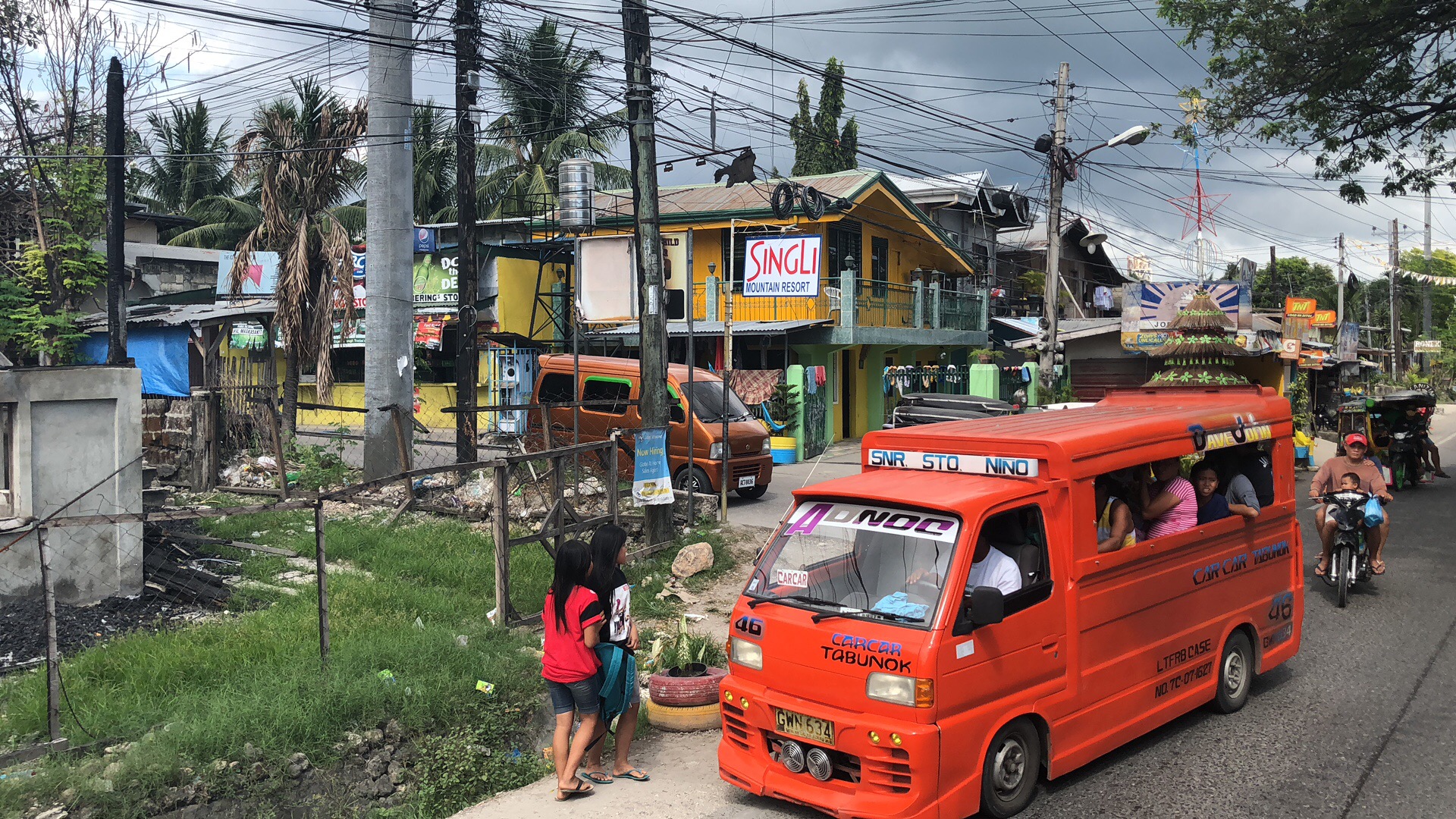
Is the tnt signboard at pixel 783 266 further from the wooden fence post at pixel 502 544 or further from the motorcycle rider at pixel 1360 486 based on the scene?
the wooden fence post at pixel 502 544

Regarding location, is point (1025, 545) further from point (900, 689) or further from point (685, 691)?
point (685, 691)

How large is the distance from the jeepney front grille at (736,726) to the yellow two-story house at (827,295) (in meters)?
16.5

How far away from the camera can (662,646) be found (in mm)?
7664

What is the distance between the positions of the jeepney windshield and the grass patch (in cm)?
205

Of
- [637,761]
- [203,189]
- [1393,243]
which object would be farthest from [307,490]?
[1393,243]

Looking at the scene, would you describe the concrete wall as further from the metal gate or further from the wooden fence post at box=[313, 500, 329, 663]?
the metal gate

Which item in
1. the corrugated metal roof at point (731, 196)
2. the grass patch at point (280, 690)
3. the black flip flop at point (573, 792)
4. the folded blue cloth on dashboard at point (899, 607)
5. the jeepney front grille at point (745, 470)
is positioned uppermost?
the corrugated metal roof at point (731, 196)

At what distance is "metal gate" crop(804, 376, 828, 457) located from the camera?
22.6m

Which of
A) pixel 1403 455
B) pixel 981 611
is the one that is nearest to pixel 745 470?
pixel 981 611

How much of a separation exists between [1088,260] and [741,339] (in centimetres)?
2518

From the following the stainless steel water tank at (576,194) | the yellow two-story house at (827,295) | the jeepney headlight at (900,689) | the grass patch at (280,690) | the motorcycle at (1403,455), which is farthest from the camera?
the yellow two-story house at (827,295)

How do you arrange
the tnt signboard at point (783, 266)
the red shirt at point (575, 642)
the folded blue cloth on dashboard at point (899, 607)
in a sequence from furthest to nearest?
the tnt signboard at point (783, 266), the red shirt at point (575, 642), the folded blue cloth on dashboard at point (899, 607)

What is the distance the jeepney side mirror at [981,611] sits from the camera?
4742 millimetres

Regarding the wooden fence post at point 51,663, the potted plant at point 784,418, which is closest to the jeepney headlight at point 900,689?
the wooden fence post at point 51,663
